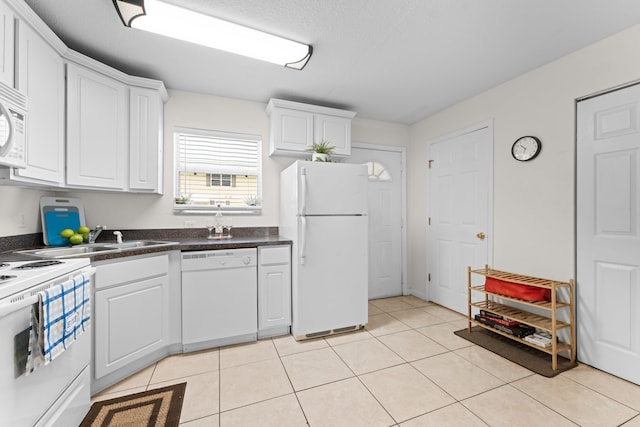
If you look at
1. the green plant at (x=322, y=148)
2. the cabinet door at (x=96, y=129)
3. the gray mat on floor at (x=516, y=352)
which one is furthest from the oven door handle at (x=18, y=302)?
the gray mat on floor at (x=516, y=352)

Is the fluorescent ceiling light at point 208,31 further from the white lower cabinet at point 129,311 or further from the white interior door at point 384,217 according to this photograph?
the white interior door at point 384,217

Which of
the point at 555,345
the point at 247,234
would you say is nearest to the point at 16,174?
the point at 247,234

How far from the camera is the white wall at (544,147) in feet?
6.68

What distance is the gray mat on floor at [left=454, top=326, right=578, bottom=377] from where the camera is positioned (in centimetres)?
204

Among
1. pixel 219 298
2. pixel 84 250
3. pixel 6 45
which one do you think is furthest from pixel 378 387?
pixel 6 45

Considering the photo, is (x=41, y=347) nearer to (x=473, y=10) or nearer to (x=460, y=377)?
(x=460, y=377)

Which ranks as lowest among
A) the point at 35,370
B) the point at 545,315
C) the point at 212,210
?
the point at 545,315

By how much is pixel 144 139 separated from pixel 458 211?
3383mm

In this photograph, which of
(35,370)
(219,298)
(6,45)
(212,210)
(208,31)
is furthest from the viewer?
(212,210)

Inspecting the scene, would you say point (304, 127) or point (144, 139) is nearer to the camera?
point (144, 139)

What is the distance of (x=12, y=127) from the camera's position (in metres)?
1.33

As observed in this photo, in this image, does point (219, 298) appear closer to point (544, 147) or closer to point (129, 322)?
point (129, 322)

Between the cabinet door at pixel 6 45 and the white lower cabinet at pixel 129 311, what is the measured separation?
3.86ft

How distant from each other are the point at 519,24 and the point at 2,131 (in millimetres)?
3106
